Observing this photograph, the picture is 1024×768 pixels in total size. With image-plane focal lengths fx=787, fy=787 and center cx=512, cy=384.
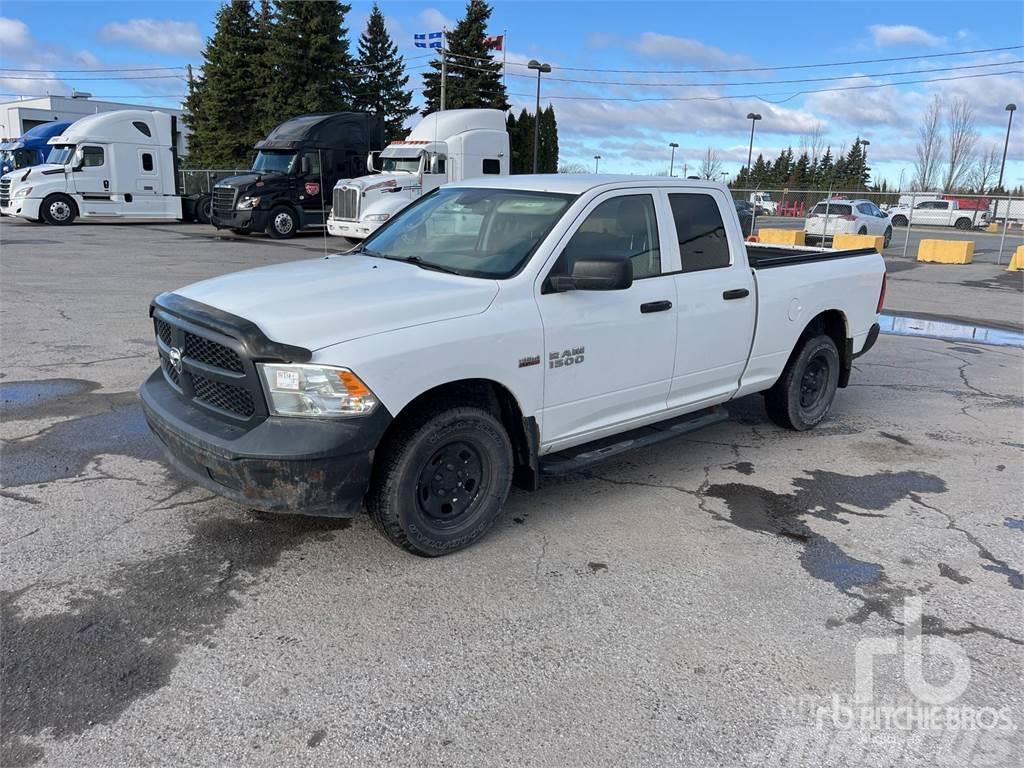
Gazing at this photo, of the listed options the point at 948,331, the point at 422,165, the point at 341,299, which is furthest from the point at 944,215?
the point at 341,299

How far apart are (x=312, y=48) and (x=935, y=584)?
47040 mm

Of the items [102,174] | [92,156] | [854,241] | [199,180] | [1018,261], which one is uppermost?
[92,156]

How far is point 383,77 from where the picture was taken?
54469 millimetres

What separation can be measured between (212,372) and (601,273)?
1.94 metres

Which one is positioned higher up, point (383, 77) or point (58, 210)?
point (383, 77)

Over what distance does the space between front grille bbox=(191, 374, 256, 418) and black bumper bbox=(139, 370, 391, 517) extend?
0.09 meters

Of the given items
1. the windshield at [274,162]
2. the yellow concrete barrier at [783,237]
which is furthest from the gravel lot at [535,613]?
the yellow concrete barrier at [783,237]

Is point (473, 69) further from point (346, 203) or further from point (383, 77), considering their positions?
point (346, 203)

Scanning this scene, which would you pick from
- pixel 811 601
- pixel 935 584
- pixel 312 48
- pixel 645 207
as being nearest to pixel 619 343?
pixel 645 207

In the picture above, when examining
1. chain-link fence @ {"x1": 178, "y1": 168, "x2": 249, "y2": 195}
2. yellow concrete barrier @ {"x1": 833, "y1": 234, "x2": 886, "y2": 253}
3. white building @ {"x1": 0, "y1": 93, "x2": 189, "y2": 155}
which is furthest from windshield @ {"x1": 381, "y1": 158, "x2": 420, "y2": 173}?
white building @ {"x1": 0, "y1": 93, "x2": 189, "y2": 155}

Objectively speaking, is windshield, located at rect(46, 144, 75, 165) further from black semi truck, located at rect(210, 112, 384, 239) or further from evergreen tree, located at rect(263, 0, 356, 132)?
evergreen tree, located at rect(263, 0, 356, 132)

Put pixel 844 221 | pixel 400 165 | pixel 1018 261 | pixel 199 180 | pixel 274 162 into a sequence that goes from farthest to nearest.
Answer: pixel 199 180 < pixel 844 221 < pixel 274 162 < pixel 400 165 < pixel 1018 261

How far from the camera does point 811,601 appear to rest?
3648 mm

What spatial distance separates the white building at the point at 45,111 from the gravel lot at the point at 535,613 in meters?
67.9
